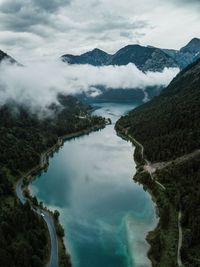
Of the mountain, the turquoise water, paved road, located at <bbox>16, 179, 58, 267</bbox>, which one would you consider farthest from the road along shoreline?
paved road, located at <bbox>16, 179, 58, 267</bbox>

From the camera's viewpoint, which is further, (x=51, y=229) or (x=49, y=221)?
(x=49, y=221)

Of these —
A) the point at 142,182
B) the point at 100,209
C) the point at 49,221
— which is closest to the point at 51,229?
the point at 49,221

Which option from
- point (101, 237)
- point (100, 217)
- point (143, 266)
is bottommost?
point (143, 266)

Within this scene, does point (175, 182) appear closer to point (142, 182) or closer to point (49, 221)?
point (142, 182)

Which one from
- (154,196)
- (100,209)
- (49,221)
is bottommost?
(49,221)

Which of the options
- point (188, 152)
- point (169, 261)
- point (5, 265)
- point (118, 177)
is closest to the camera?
point (5, 265)

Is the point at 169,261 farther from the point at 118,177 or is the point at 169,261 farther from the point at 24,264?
the point at 118,177

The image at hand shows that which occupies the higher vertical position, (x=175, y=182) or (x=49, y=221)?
(x=175, y=182)

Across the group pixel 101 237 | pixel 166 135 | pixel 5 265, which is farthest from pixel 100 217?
pixel 166 135
